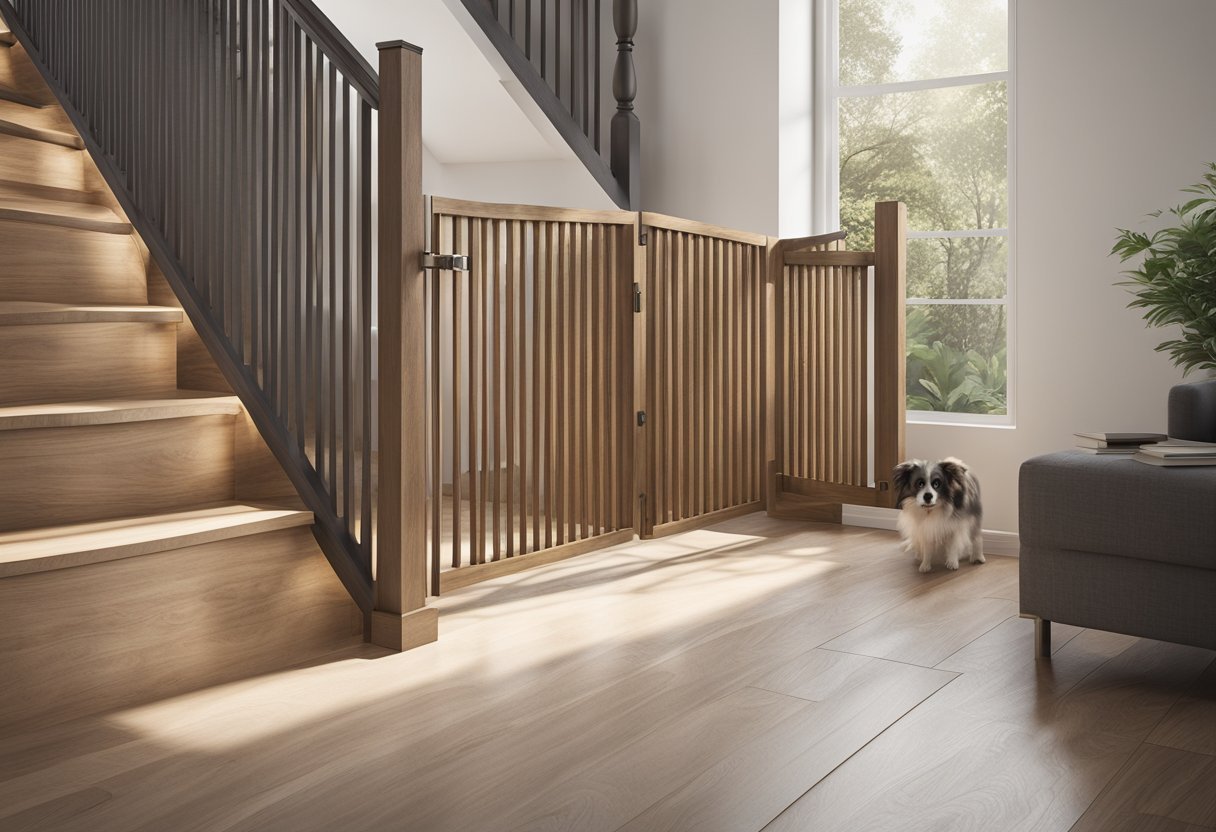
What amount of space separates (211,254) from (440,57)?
166 centimetres

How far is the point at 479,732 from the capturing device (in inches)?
79.2

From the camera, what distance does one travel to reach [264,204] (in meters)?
2.66

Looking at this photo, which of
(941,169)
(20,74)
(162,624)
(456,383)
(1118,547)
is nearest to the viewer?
(162,624)

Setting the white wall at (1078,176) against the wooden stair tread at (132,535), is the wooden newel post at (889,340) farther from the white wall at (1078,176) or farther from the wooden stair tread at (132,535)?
the wooden stair tread at (132,535)

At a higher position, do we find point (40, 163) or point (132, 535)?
point (40, 163)

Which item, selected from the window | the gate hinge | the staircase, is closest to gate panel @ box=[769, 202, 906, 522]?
the window

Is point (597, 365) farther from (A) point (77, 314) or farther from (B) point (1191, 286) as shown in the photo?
(B) point (1191, 286)

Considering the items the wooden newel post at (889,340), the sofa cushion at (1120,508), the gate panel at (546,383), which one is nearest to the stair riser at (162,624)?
the gate panel at (546,383)

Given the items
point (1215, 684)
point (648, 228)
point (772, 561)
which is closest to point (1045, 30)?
point (648, 228)

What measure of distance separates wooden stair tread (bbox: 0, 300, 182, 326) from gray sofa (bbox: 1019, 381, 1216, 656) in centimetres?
221

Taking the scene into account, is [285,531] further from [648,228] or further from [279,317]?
[648,228]

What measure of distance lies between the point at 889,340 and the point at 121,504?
265cm

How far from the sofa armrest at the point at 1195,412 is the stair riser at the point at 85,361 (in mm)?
2664

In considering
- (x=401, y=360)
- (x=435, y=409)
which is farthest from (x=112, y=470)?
(x=435, y=409)
